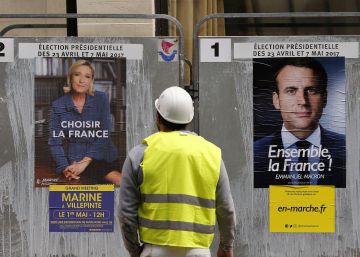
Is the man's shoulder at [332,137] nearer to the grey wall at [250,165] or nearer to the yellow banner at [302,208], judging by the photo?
the grey wall at [250,165]

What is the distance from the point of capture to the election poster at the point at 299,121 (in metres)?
7.24

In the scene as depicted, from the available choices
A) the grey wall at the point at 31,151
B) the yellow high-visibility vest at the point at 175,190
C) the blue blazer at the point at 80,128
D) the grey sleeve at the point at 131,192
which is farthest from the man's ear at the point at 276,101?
the grey sleeve at the point at 131,192

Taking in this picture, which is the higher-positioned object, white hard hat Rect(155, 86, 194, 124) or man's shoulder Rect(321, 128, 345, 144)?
white hard hat Rect(155, 86, 194, 124)

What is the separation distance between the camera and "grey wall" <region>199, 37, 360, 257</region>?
23.8ft

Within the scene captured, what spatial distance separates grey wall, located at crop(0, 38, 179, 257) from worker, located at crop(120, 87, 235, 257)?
2334 mm

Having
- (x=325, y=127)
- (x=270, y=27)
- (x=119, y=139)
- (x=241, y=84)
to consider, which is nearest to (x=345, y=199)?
(x=325, y=127)

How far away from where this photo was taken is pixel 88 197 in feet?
24.0

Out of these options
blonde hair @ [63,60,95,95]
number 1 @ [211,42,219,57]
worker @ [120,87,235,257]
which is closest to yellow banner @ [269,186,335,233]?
number 1 @ [211,42,219,57]

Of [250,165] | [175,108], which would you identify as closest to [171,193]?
[175,108]

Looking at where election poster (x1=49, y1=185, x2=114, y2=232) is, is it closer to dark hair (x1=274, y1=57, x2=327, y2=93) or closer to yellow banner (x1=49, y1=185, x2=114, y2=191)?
yellow banner (x1=49, y1=185, x2=114, y2=191)

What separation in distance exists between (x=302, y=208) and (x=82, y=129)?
1992 mm

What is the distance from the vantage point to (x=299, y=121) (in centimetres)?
728

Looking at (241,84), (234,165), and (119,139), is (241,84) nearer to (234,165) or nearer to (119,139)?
(234,165)

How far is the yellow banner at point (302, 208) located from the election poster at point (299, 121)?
70mm
